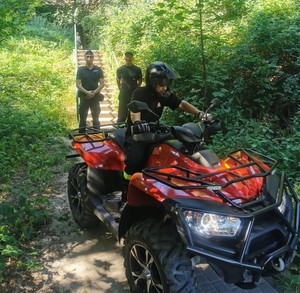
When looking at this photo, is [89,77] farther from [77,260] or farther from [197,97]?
[77,260]

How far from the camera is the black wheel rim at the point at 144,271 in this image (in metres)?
2.70

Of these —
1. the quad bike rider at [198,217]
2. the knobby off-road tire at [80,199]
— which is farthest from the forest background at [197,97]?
the quad bike rider at [198,217]

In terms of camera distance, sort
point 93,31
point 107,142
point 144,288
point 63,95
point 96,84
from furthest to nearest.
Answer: point 93,31 < point 63,95 < point 96,84 < point 107,142 < point 144,288

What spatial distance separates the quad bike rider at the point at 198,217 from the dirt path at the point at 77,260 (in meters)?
0.56

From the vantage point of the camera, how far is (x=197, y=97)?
7191mm

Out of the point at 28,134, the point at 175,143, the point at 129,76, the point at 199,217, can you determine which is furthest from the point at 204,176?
the point at 28,134

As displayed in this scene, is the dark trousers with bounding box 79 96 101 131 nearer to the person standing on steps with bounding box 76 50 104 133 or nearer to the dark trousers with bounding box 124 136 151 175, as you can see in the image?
the person standing on steps with bounding box 76 50 104 133

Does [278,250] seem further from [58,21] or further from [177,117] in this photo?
[58,21]

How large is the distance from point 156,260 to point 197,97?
16.7 ft

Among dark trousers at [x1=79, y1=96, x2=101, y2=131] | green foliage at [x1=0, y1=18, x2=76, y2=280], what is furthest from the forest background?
dark trousers at [x1=79, y1=96, x2=101, y2=131]

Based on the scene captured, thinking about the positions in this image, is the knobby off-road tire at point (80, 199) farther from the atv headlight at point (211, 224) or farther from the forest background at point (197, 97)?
the atv headlight at point (211, 224)

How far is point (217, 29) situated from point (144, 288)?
24.5 feet

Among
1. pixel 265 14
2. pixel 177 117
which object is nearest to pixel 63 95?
pixel 177 117

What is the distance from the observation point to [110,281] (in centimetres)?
354
